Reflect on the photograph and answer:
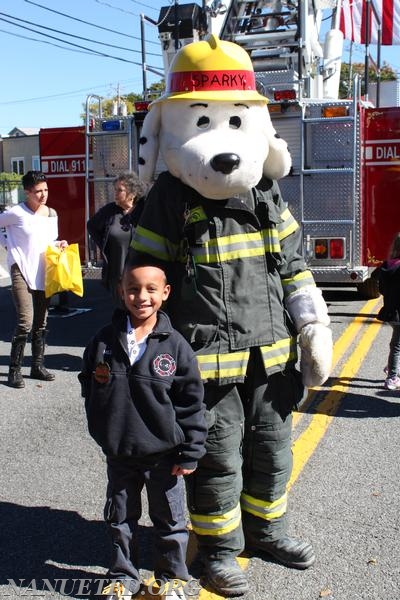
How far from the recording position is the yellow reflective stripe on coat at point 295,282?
3400 millimetres

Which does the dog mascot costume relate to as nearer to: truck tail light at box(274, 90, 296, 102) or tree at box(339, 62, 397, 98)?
truck tail light at box(274, 90, 296, 102)

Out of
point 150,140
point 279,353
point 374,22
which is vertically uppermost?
point 374,22

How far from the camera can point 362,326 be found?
29.3ft

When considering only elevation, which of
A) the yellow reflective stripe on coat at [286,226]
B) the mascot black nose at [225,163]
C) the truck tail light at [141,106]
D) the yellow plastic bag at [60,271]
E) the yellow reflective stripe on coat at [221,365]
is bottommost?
the yellow reflective stripe on coat at [221,365]

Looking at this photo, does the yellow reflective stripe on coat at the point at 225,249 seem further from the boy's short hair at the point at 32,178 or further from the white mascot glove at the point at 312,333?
the boy's short hair at the point at 32,178

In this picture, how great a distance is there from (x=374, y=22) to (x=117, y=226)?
10.4 meters

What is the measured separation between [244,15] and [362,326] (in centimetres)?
447

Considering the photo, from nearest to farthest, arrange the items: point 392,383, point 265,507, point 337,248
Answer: point 265,507 → point 392,383 → point 337,248

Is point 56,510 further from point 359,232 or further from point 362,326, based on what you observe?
point 362,326

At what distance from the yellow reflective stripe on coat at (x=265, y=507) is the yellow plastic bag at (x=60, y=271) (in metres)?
3.39

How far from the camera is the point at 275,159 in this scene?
3.41 m

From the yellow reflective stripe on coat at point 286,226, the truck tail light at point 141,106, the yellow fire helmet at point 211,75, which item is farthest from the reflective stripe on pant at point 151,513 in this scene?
the truck tail light at point 141,106

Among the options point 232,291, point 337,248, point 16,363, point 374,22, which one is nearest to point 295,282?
point 232,291

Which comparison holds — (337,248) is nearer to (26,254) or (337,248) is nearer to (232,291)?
(26,254)
